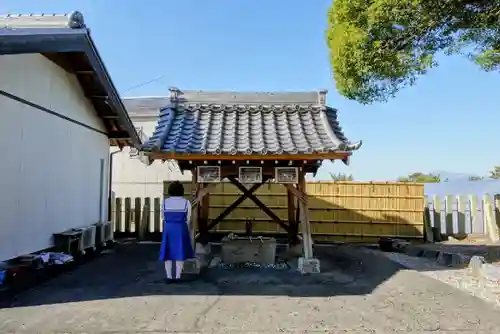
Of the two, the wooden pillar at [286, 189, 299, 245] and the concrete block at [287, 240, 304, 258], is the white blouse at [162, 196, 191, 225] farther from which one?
the concrete block at [287, 240, 304, 258]

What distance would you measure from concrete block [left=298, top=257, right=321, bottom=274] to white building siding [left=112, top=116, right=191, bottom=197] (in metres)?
9.26

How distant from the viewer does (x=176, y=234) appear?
23.4 ft

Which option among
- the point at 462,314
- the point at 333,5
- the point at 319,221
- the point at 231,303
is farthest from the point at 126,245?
the point at 462,314

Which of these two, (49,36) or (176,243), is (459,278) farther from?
(49,36)

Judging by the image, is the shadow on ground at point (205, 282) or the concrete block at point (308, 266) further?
the concrete block at point (308, 266)

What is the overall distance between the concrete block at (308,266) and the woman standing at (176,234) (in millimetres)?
1986

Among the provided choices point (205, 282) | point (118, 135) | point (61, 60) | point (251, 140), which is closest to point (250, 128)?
point (251, 140)

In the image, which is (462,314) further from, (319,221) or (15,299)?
(319,221)

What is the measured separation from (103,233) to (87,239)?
48.4 inches

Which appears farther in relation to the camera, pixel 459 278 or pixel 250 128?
pixel 250 128

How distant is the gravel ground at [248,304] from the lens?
4676 mm

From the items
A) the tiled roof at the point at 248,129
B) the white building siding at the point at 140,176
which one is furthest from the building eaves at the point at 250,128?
the white building siding at the point at 140,176

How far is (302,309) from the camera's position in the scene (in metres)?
5.38

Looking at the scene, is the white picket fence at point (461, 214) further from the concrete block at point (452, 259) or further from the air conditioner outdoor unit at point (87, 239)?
the air conditioner outdoor unit at point (87, 239)
